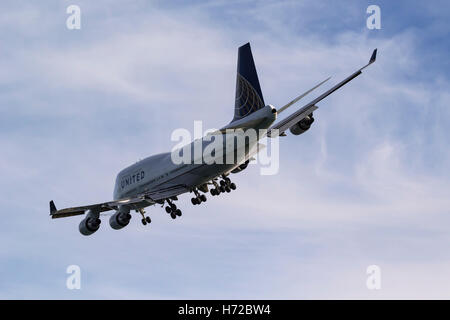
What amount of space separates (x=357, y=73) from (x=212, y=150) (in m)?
12.9

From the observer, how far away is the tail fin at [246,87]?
55812mm

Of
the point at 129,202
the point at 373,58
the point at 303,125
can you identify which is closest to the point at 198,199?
the point at 129,202

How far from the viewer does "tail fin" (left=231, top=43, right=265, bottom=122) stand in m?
55.8

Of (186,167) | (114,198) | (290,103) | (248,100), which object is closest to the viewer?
(290,103)

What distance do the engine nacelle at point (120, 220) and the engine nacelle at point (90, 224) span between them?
4.50 feet

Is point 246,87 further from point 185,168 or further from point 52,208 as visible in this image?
point 52,208

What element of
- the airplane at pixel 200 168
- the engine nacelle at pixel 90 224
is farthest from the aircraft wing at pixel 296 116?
the engine nacelle at pixel 90 224

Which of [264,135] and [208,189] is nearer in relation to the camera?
[264,135]

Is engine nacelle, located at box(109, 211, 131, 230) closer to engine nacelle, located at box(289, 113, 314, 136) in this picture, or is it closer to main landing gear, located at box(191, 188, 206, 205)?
main landing gear, located at box(191, 188, 206, 205)

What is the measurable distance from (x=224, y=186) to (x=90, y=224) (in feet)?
44.4

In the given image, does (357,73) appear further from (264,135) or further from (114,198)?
(114,198)

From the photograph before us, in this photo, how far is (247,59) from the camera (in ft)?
185
